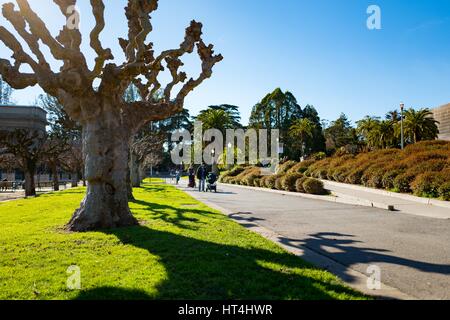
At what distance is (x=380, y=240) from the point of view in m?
7.04

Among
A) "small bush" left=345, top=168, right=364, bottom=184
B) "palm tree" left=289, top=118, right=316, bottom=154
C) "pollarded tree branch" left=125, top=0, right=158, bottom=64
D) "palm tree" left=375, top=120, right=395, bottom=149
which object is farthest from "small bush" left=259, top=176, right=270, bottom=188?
"palm tree" left=289, top=118, right=316, bottom=154

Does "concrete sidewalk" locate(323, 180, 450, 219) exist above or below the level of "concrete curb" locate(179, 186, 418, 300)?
above

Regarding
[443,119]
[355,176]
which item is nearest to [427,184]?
[355,176]

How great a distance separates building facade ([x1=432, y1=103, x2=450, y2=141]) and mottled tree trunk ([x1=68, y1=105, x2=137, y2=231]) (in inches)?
1864

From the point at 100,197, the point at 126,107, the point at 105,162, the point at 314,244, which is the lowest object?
the point at 314,244

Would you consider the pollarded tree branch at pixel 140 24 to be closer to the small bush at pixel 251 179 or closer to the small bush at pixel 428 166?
the small bush at pixel 428 166

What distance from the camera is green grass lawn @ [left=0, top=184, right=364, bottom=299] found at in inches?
160

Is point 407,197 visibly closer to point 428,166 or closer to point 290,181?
point 428,166

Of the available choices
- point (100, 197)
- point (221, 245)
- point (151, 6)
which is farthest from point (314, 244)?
point (151, 6)

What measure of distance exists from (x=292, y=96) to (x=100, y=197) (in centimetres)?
6800

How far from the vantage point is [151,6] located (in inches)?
377

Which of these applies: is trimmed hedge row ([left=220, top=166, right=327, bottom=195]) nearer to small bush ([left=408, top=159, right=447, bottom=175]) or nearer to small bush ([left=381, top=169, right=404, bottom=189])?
small bush ([left=381, top=169, right=404, bottom=189])
